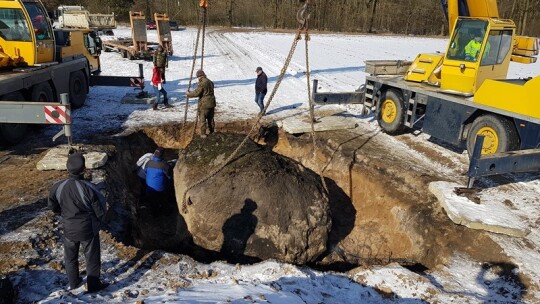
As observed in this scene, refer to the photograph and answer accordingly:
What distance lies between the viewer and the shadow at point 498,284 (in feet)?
16.5

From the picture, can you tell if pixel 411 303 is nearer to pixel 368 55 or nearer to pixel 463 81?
pixel 463 81

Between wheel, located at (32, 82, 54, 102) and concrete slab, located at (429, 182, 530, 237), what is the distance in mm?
8935

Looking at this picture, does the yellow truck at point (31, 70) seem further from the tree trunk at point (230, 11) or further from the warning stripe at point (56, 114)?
the tree trunk at point (230, 11)

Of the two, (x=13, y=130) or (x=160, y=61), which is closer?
(x=13, y=130)

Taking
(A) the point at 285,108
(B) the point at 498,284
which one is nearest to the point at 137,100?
(A) the point at 285,108

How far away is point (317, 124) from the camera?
35.9ft

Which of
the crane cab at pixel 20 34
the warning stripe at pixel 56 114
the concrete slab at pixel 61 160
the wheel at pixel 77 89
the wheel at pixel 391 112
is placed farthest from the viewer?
the wheel at pixel 77 89

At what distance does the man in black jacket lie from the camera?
167 inches

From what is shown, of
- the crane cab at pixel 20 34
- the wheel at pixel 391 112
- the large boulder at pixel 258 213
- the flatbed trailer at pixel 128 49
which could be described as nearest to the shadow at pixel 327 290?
the large boulder at pixel 258 213

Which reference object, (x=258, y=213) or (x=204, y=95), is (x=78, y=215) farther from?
(x=204, y=95)

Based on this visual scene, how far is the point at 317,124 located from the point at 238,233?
5.06m

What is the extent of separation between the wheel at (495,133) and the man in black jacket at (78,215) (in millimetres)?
7377

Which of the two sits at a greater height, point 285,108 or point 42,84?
point 42,84

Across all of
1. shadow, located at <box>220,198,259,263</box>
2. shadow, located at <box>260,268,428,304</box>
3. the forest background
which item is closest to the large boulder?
shadow, located at <box>220,198,259,263</box>
